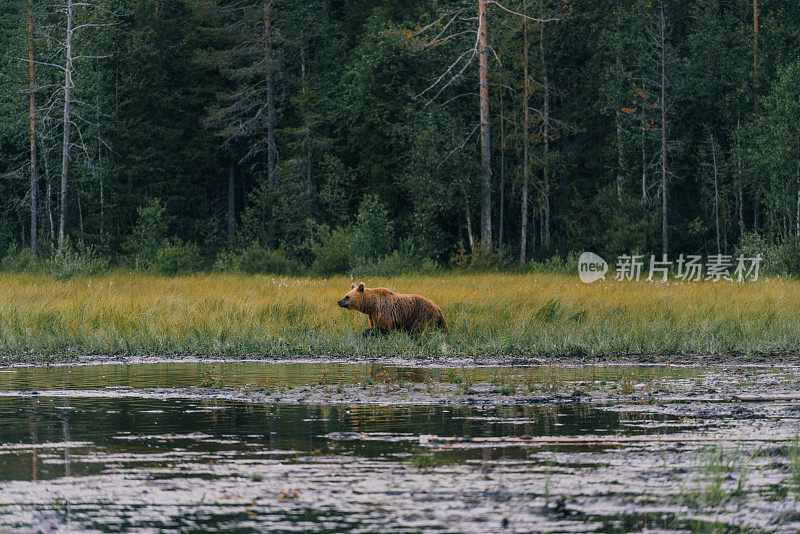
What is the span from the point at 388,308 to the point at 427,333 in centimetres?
77

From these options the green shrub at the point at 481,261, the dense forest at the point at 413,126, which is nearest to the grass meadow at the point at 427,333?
the green shrub at the point at 481,261

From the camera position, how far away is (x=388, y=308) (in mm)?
17922

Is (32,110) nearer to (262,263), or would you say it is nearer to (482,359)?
(262,263)

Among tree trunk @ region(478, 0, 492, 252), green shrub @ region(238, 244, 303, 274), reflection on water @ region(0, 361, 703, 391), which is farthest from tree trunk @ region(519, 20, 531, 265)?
reflection on water @ region(0, 361, 703, 391)

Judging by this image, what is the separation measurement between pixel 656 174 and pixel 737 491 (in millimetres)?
42443

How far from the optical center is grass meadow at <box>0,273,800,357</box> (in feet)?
56.2

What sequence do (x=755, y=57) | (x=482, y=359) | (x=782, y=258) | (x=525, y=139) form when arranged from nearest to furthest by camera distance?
1. (x=482, y=359)
2. (x=782, y=258)
3. (x=755, y=57)
4. (x=525, y=139)

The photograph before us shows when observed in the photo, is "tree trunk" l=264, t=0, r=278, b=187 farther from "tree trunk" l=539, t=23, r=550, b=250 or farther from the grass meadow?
the grass meadow

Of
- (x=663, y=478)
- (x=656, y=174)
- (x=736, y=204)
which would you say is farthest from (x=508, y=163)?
(x=663, y=478)

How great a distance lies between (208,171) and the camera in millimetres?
57281

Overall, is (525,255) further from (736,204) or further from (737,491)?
(737,491)

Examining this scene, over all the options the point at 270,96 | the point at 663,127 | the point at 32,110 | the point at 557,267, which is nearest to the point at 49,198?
the point at 32,110

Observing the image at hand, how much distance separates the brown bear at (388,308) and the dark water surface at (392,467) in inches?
252

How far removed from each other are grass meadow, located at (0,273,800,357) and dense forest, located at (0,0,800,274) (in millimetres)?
17121
